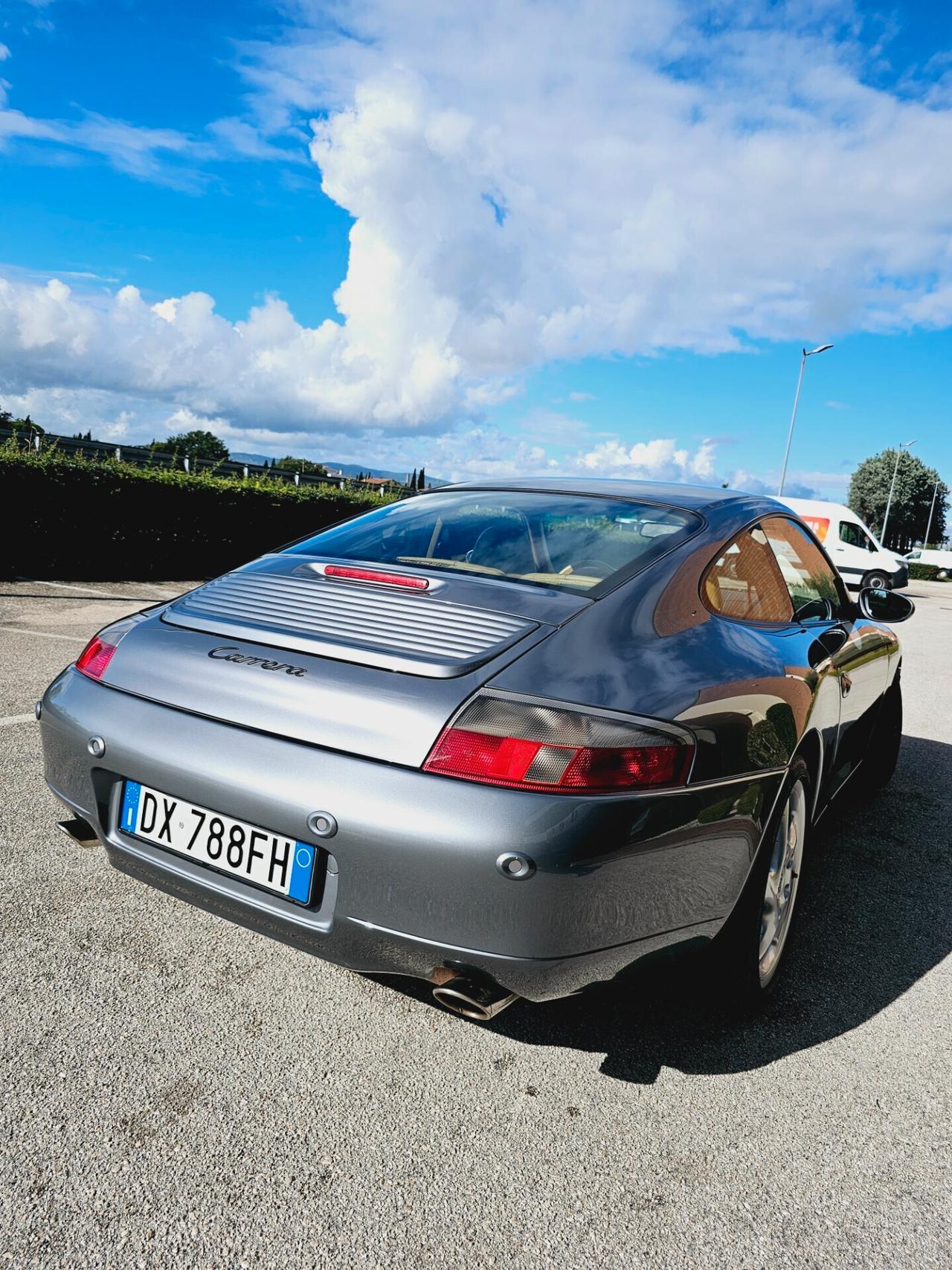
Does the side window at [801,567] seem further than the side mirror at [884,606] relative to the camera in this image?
No

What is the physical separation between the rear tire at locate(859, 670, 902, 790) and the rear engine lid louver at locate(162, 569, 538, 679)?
3015mm

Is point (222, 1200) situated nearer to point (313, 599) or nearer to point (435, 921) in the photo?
point (435, 921)

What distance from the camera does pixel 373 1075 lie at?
212cm

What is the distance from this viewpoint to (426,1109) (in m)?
2.03

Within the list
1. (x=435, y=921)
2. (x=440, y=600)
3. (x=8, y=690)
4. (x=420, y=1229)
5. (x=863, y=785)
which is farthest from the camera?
(x=8, y=690)

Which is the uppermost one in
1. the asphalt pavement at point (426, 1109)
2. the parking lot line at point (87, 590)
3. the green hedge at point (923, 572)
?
the asphalt pavement at point (426, 1109)

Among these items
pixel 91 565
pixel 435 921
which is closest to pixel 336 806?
pixel 435 921

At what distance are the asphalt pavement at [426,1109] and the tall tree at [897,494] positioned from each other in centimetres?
9173

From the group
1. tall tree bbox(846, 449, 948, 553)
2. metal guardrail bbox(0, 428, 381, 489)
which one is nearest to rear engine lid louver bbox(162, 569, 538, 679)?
metal guardrail bbox(0, 428, 381, 489)

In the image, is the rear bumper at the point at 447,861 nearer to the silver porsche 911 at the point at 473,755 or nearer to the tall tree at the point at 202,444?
the silver porsche 911 at the point at 473,755

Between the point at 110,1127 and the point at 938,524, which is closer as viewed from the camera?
the point at 110,1127

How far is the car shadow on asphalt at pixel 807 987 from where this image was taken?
2330 millimetres

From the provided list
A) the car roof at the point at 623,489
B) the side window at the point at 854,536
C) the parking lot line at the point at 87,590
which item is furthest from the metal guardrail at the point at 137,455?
the side window at the point at 854,536

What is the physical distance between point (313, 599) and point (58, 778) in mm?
805
